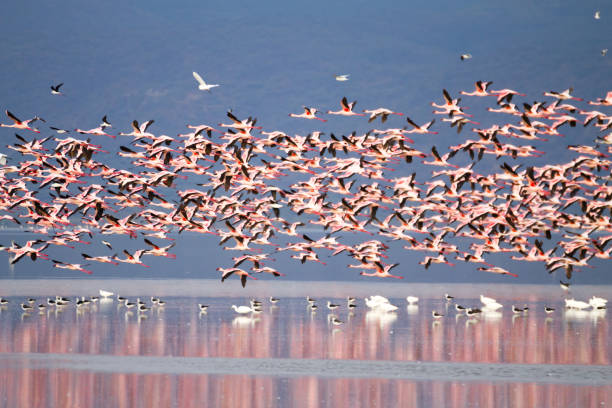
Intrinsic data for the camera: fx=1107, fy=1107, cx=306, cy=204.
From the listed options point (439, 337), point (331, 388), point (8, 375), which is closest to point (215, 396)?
point (331, 388)

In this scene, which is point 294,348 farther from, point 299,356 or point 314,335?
point 314,335

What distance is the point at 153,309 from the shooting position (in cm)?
3822

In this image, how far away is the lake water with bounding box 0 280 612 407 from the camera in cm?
2183

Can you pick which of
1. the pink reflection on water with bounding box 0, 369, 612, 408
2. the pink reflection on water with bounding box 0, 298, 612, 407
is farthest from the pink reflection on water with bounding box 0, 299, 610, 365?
the pink reflection on water with bounding box 0, 369, 612, 408

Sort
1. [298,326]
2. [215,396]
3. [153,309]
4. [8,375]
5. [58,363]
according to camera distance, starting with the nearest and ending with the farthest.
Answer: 1. [215,396]
2. [8,375]
3. [58,363]
4. [298,326]
5. [153,309]

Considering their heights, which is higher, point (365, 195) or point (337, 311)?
point (365, 195)

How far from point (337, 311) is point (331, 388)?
16307 mm

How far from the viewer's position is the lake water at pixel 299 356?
71.6 ft

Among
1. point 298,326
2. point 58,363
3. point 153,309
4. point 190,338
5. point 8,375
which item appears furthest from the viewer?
point 153,309

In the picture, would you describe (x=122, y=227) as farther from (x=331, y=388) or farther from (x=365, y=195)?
(x=331, y=388)

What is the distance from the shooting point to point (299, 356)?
89.2ft

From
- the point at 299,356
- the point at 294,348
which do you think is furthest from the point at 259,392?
the point at 294,348

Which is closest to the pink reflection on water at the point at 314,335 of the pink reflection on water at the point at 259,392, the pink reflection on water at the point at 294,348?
the pink reflection on water at the point at 294,348

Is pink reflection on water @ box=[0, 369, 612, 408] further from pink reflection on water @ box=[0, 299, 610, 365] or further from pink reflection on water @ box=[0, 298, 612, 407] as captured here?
pink reflection on water @ box=[0, 299, 610, 365]
